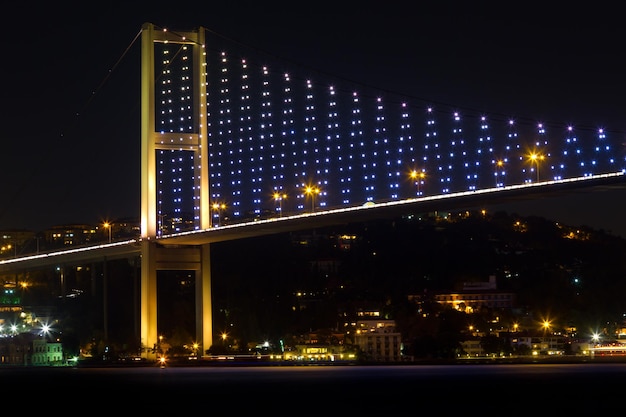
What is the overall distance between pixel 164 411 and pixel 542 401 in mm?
8553

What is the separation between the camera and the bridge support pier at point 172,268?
45.1 m

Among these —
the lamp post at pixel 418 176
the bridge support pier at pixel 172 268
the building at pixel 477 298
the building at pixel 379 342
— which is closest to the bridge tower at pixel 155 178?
the bridge support pier at pixel 172 268

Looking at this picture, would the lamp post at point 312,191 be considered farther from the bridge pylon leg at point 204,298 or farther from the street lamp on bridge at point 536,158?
the street lamp on bridge at point 536,158

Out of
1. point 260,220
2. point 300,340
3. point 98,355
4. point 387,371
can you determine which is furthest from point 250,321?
point 260,220

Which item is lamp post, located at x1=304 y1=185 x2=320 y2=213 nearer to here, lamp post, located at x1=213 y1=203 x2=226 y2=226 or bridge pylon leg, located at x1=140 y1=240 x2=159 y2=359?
lamp post, located at x1=213 y1=203 x2=226 y2=226

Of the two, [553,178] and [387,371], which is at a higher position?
[553,178]

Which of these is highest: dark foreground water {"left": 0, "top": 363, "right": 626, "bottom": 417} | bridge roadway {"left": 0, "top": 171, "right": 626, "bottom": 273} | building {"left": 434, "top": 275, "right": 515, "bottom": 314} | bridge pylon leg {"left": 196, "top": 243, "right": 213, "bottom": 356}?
bridge roadway {"left": 0, "top": 171, "right": 626, "bottom": 273}

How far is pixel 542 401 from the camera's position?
107 feet

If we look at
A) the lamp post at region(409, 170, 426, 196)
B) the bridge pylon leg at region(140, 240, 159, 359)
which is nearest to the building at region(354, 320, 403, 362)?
the bridge pylon leg at region(140, 240, 159, 359)

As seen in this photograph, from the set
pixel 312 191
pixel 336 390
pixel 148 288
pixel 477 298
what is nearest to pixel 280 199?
pixel 312 191

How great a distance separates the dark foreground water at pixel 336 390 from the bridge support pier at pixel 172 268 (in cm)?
173

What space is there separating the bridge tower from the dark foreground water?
7.89 feet

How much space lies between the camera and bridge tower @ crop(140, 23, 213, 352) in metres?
44.3

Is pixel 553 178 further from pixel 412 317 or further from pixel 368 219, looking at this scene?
pixel 412 317
